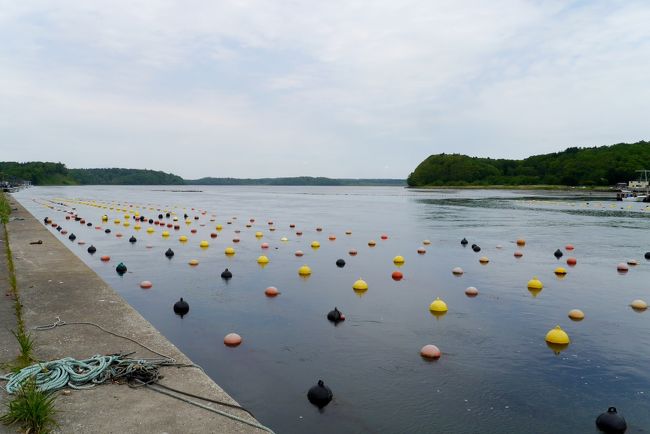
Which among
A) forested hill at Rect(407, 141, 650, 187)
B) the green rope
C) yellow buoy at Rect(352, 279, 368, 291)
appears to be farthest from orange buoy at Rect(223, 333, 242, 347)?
forested hill at Rect(407, 141, 650, 187)

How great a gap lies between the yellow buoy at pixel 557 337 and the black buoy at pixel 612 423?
3.00 m

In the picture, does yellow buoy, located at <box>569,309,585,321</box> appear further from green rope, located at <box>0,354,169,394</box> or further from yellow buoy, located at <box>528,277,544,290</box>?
green rope, located at <box>0,354,169,394</box>

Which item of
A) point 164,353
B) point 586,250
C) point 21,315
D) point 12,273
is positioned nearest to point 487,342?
point 164,353

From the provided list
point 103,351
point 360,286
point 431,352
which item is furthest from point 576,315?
point 103,351

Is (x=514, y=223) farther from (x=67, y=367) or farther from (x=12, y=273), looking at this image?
(x=67, y=367)

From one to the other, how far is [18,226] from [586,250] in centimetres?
2590

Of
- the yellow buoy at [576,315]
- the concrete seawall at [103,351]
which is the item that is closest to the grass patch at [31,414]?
the concrete seawall at [103,351]

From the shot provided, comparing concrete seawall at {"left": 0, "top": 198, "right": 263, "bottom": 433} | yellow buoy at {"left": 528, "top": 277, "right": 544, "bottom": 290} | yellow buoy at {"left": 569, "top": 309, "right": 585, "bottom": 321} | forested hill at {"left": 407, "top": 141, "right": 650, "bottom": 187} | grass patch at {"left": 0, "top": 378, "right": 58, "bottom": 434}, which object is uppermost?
forested hill at {"left": 407, "top": 141, "right": 650, "bottom": 187}

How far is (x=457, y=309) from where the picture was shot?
1133 cm

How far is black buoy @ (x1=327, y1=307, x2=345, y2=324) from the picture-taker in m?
10.3

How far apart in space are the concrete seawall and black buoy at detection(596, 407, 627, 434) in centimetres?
436

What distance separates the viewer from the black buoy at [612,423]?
6008 millimetres

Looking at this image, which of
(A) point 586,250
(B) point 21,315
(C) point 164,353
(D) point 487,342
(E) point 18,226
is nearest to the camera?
(C) point 164,353

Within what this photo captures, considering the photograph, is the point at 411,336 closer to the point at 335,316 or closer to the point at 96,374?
the point at 335,316
